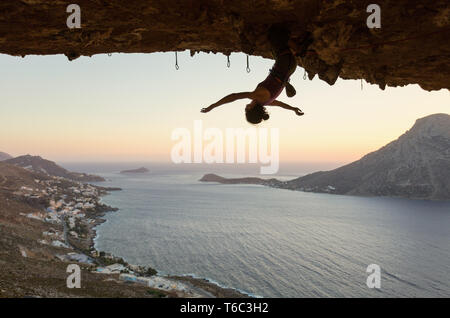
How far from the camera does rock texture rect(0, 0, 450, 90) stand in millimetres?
3510

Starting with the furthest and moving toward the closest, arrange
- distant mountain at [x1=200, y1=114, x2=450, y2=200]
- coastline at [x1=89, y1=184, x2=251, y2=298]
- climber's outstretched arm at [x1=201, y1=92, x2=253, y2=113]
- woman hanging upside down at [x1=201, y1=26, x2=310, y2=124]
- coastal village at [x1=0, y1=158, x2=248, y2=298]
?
distant mountain at [x1=200, y1=114, x2=450, y2=200]
coastline at [x1=89, y1=184, x2=251, y2=298]
coastal village at [x1=0, y1=158, x2=248, y2=298]
woman hanging upside down at [x1=201, y1=26, x2=310, y2=124]
climber's outstretched arm at [x1=201, y1=92, x2=253, y2=113]

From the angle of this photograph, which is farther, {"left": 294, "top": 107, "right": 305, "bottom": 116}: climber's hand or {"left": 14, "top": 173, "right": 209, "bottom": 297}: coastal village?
{"left": 14, "top": 173, "right": 209, "bottom": 297}: coastal village

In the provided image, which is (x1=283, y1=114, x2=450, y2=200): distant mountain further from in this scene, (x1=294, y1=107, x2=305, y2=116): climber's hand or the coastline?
(x1=294, y1=107, x2=305, y2=116): climber's hand

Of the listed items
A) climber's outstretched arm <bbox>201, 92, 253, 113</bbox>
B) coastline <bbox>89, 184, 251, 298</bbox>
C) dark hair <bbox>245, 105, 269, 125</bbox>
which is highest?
climber's outstretched arm <bbox>201, 92, 253, 113</bbox>

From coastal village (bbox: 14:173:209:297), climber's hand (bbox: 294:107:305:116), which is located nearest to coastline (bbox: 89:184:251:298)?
coastal village (bbox: 14:173:209:297)

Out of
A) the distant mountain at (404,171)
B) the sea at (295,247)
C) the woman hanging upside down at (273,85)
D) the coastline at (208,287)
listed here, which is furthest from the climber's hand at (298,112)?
the distant mountain at (404,171)

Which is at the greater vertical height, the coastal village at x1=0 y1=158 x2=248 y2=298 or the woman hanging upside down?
the woman hanging upside down

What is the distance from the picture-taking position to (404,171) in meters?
139

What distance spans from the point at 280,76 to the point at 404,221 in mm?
97546

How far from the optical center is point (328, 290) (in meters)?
39.0

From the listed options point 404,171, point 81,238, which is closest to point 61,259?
point 81,238
